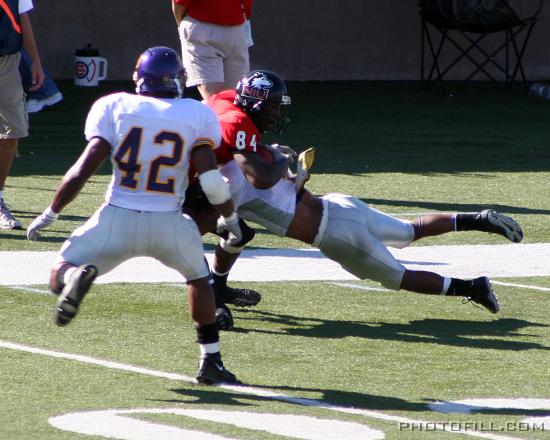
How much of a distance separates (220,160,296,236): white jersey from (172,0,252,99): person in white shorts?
3449 mm

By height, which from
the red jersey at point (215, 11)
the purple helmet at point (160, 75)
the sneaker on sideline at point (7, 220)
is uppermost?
the purple helmet at point (160, 75)

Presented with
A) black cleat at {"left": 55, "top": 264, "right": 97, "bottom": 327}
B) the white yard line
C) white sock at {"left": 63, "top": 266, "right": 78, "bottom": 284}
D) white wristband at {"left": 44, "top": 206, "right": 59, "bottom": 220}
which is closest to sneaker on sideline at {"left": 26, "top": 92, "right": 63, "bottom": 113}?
the white yard line

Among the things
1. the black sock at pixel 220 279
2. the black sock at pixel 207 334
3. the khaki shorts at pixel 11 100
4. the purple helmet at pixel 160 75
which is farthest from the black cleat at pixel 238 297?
the khaki shorts at pixel 11 100

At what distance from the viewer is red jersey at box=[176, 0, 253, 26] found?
11195mm

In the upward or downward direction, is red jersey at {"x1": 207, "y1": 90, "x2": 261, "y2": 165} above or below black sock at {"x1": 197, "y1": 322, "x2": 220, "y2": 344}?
above

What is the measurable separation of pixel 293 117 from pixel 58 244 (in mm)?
8848

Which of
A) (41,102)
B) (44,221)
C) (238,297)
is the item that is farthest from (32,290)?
(41,102)

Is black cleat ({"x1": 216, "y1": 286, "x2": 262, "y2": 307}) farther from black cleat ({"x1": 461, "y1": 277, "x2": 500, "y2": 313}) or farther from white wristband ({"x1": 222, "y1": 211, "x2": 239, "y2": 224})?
white wristband ({"x1": 222, "y1": 211, "x2": 239, "y2": 224})

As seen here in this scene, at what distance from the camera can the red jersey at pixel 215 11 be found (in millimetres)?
11195

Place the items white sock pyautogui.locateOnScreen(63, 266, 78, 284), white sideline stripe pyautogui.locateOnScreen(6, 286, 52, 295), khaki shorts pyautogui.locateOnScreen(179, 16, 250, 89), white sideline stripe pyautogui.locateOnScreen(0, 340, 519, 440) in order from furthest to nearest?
1. khaki shorts pyautogui.locateOnScreen(179, 16, 250, 89)
2. white sideline stripe pyautogui.locateOnScreen(6, 286, 52, 295)
3. white sock pyautogui.locateOnScreen(63, 266, 78, 284)
4. white sideline stripe pyautogui.locateOnScreen(0, 340, 519, 440)

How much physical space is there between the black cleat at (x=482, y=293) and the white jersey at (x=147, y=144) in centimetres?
224

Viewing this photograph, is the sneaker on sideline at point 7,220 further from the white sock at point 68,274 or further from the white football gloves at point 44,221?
the white sock at point 68,274

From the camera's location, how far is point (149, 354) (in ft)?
22.7

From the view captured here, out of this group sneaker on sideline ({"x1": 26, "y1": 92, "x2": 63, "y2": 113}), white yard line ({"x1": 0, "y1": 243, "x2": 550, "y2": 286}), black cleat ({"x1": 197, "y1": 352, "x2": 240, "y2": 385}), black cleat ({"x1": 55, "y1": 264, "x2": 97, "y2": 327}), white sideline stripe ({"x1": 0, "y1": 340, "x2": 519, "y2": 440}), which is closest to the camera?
white sideline stripe ({"x1": 0, "y1": 340, "x2": 519, "y2": 440})
